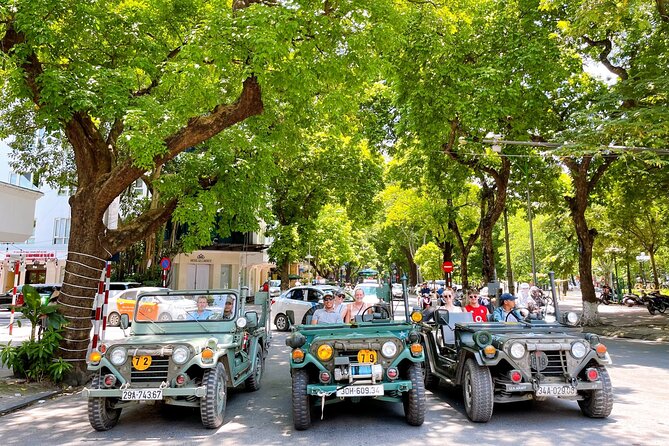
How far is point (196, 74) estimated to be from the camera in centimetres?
824

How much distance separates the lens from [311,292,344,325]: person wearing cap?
26.4ft

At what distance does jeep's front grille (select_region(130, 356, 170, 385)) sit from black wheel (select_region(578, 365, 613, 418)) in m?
5.40

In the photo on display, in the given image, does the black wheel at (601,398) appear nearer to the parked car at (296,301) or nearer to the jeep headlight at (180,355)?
the jeep headlight at (180,355)

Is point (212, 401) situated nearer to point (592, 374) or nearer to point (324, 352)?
point (324, 352)

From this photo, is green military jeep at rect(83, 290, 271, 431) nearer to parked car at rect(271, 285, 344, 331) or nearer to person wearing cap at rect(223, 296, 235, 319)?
person wearing cap at rect(223, 296, 235, 319)

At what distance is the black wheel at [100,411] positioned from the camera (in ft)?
19.8

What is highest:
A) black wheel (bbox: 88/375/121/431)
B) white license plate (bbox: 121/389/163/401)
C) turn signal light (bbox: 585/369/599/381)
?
turn signal light (bbox: 585/369/599/381)

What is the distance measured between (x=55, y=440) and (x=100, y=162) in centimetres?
569

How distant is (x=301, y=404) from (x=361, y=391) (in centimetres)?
78

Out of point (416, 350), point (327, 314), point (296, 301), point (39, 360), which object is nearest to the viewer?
point (416, 350)

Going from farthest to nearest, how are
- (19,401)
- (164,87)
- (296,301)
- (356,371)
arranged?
(296,301) → (164,87) → (19,401) → (356,371)

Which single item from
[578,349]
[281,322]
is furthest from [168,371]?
[281,322]

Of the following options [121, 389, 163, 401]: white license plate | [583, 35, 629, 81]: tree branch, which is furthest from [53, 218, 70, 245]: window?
[583, 35, 629, 81]: tree branch

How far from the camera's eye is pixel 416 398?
6.04m
